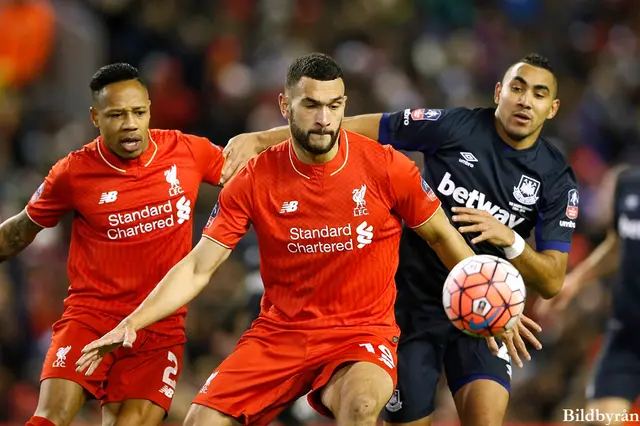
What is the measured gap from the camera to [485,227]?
6945 mm

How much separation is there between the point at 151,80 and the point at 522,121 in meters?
7.85

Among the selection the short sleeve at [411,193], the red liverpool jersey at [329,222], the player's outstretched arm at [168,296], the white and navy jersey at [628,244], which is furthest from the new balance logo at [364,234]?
the white and navy jersey at [628,244]

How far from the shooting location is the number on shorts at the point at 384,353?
263 inches

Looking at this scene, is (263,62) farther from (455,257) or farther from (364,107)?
(455,257)

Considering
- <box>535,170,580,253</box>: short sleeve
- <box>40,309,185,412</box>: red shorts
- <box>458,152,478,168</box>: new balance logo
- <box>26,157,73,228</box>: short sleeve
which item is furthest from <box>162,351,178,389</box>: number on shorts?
<box>535,170,580,253</box>: short sleeve

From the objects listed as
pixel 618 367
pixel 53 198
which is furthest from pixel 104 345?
pixel 618 367

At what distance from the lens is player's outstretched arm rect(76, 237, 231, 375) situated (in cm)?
647

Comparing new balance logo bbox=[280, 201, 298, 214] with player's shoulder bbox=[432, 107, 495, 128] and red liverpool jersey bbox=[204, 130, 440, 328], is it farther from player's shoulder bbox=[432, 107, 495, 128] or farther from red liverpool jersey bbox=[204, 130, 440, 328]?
player's shoulder bbox=[432, 107, 495, 128]

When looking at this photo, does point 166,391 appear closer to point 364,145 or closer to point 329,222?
point 329,222

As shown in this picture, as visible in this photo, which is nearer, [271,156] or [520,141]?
[271,156]

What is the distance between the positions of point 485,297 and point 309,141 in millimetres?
1267

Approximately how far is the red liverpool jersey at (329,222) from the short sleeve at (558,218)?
0.96 meters

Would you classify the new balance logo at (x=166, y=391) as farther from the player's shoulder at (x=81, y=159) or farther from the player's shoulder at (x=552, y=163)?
the player's shoulder at (x=552, y=163)

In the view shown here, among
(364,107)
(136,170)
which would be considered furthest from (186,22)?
(136,170)
